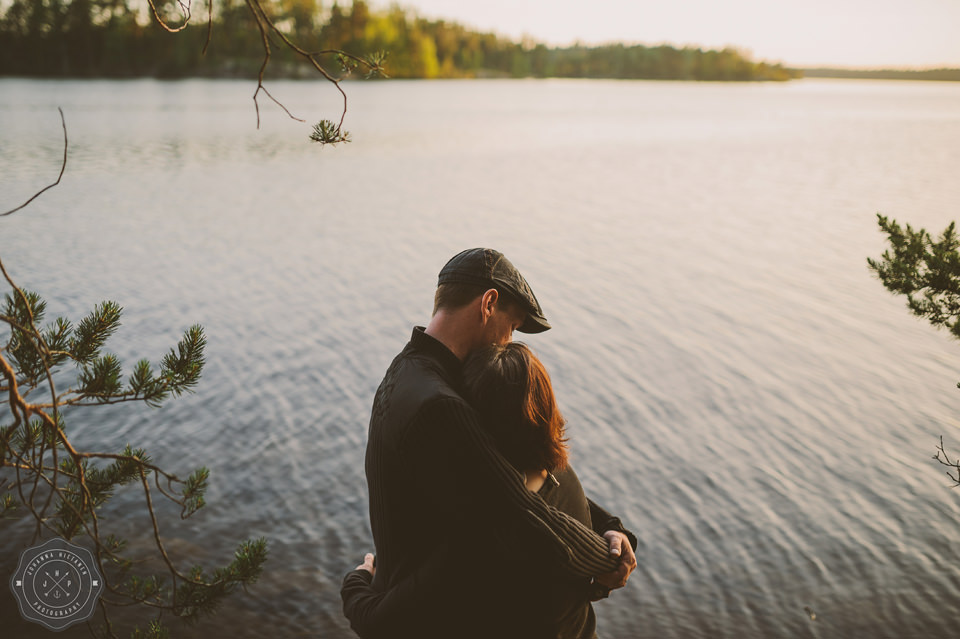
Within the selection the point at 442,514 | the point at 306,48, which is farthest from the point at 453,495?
the point at 306,48

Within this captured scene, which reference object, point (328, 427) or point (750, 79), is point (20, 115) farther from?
point (750, 79)

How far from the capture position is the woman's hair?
2.07 m

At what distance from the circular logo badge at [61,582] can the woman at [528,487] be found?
231 cm

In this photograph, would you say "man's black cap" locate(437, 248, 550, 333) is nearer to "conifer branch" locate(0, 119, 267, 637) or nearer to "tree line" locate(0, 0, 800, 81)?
"conifer branch" locate(0, 119, 267, 637)

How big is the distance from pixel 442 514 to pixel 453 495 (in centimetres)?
9

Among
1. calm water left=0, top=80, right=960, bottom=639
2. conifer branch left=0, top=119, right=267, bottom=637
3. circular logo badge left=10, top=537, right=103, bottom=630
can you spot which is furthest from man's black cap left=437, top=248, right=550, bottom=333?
calm water left=0, top=80, right=960, bottom=639

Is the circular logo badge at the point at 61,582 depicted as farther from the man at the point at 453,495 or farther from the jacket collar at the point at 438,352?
the jacket collar at the point at 438,352

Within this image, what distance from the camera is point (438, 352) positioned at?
2.22 metres

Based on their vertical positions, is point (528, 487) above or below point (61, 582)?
above

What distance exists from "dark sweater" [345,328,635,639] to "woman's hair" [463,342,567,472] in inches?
3.5

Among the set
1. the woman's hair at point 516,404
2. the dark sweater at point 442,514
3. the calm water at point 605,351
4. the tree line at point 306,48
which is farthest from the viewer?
the tree line at point 306,48

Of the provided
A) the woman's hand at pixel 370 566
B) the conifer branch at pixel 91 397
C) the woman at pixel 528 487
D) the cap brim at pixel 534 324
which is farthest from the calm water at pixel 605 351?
the cap brim at pixel 534 324

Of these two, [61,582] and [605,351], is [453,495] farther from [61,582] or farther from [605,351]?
[605,351]

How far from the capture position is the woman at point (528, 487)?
2.07 m
